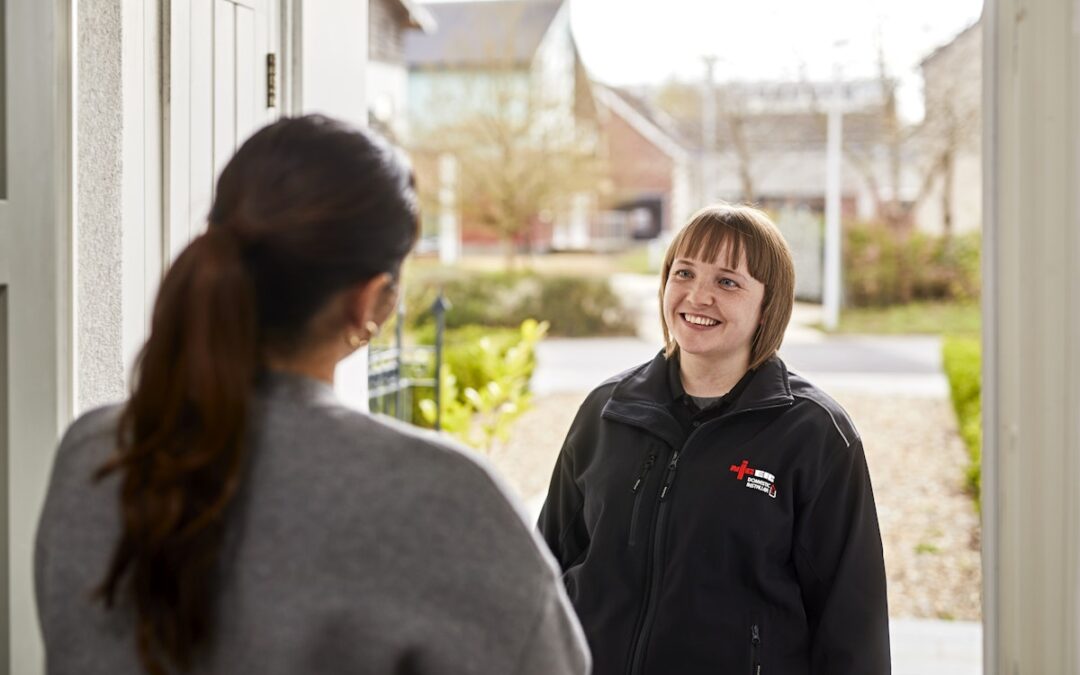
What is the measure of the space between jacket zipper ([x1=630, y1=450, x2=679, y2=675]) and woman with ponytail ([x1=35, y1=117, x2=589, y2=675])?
0.87 meters

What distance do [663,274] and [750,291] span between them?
196 mm

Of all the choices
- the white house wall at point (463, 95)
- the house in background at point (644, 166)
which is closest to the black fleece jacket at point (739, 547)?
the white house wall at point (463, 95)

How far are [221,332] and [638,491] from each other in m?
1.07

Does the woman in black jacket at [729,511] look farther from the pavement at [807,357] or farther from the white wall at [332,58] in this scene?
the pavement at [807,357]

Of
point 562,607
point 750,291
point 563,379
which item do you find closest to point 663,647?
point 750,291

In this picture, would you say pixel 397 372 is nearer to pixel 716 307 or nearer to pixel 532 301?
pixel 716 307

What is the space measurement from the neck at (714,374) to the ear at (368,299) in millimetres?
1038

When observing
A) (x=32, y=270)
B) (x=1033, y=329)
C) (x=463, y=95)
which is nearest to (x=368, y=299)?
(x=32, y=270)

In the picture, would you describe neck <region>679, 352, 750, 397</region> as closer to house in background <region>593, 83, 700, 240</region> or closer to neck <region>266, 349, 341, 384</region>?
neck <region>266, 349, 341, 384</region>

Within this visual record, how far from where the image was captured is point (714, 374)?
1.90 m

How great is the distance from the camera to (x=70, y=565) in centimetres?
87

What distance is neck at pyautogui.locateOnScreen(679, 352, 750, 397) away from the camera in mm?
1900

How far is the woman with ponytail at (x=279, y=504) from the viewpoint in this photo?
2.70 ft

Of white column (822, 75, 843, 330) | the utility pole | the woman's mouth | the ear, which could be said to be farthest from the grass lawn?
the ear
